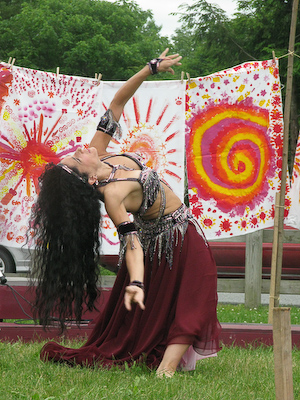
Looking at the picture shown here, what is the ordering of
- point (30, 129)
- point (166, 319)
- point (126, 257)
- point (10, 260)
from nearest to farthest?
point (126, 257) → point (166, 319) → point (30, 129) → point (10, 260)

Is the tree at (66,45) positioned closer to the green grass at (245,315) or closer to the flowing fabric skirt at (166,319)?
the green grass at (245,315)

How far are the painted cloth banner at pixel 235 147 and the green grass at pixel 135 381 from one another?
2408 millimetres

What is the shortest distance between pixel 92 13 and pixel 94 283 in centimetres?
2226

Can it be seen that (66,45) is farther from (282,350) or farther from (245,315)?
(282,350)

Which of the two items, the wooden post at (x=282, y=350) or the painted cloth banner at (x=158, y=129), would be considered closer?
the wooden post at (x=282, y=350)

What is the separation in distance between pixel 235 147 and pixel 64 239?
335cm

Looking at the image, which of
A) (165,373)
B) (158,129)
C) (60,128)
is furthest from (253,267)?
(165,373)

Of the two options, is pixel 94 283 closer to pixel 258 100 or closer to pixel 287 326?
pixel 287 326

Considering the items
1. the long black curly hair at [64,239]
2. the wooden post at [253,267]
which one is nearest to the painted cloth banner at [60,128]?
the wooden post at [253,267]

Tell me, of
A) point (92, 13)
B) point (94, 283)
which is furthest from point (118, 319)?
point (92, 13)

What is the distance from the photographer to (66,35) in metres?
22.0

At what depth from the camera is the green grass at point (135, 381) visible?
3199mm

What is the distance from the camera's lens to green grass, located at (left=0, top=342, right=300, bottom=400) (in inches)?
126

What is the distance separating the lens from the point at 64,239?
12.2 ft
